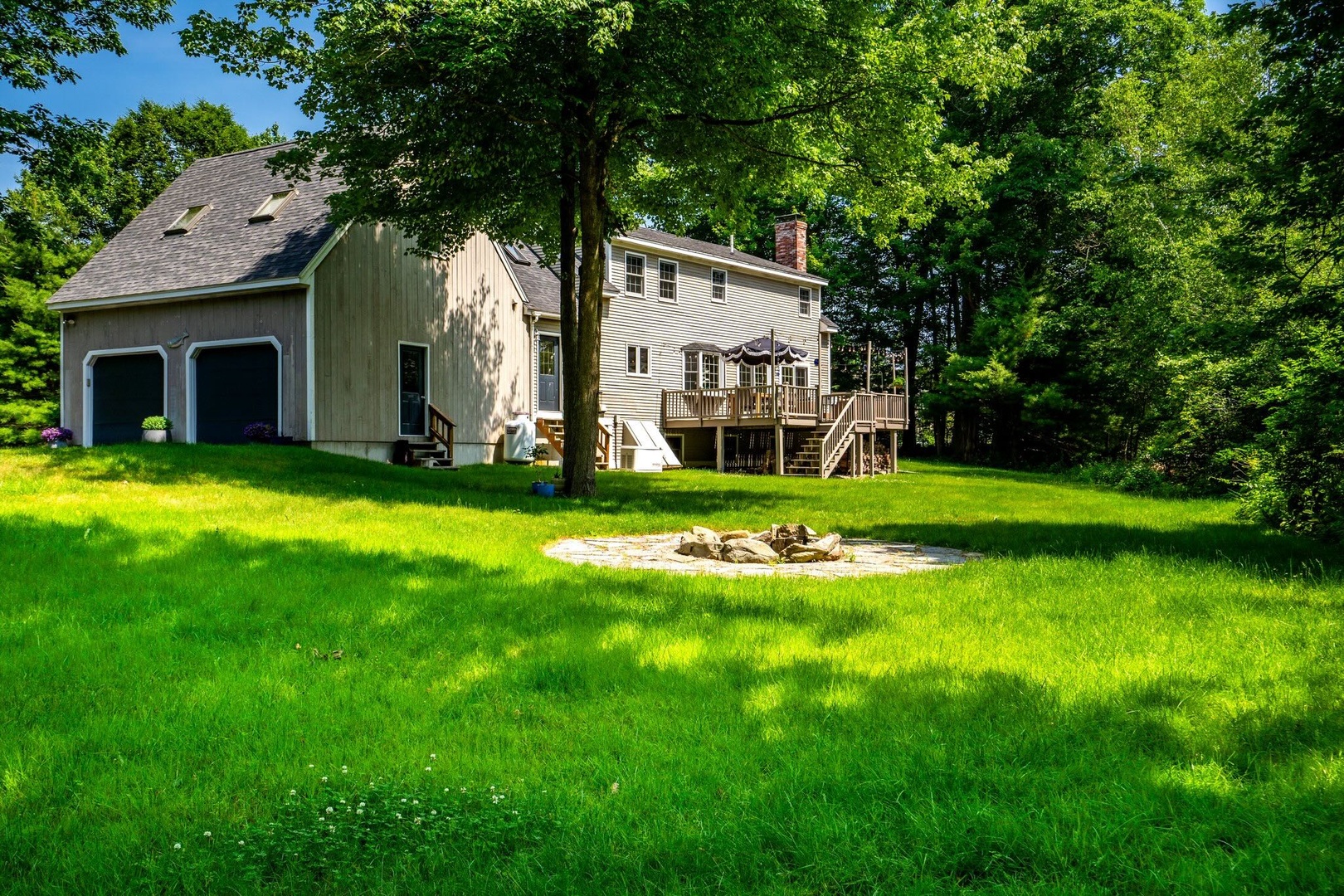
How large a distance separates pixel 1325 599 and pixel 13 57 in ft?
72.3

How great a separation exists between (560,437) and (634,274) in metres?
7.18

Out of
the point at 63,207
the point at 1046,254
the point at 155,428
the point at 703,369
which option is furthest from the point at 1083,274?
the point at 63,207

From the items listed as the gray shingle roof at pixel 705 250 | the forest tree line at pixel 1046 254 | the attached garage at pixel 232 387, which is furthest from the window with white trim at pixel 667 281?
the attached garage at pixel 232 387

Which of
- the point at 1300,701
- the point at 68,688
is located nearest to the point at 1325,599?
the point at 1300,701

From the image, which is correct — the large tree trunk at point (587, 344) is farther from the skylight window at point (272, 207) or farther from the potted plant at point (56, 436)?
the potted plant at point (56, 436)

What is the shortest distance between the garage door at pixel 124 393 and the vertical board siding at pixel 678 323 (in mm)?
11652

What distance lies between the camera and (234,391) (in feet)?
62.8

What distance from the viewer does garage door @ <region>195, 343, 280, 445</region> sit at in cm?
1870

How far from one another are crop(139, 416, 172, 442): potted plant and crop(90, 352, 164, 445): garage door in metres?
1.00

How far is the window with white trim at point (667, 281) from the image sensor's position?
1160 inches

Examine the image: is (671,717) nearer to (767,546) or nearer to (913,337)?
(767,546)

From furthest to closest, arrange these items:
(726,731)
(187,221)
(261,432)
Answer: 1. (187,221)
2. (261,432)
3. (726,731)

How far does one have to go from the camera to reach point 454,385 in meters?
21.7

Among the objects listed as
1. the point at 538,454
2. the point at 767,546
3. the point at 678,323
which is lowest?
the point at 767,546
